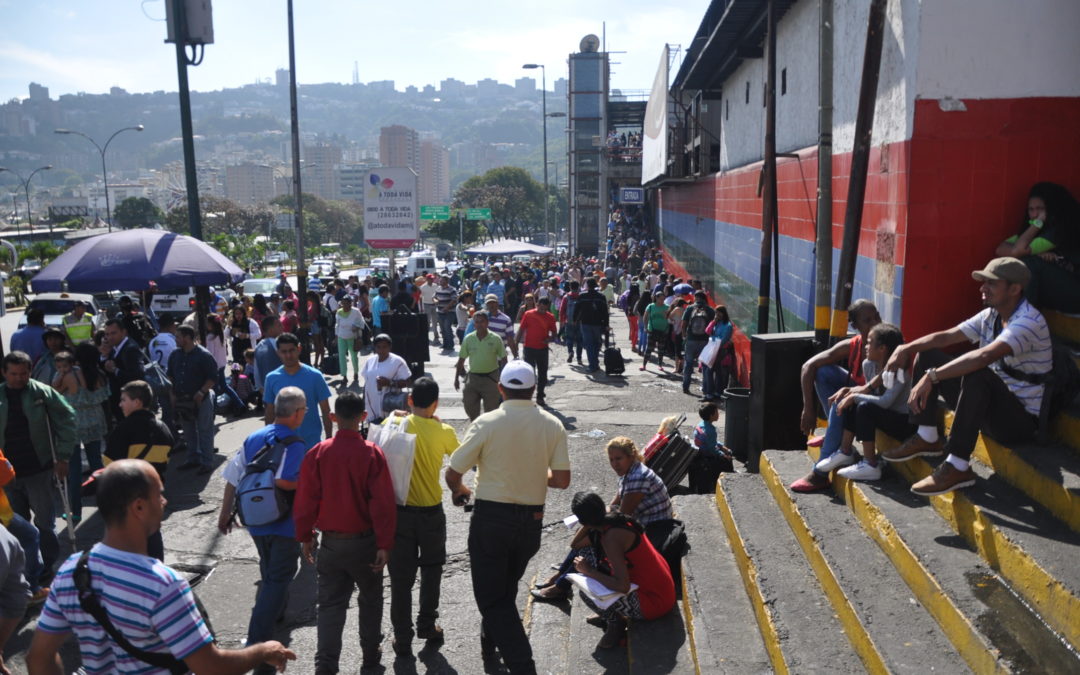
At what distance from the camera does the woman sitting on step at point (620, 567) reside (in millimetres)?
5215

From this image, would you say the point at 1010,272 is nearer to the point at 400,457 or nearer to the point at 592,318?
the point at 400,457

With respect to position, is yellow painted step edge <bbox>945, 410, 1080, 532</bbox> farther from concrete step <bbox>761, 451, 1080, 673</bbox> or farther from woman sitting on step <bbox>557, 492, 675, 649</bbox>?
woman sitting on step <bbox>557, 492, 675, 649</bbox>

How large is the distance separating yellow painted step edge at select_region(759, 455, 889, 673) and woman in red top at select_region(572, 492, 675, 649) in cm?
90

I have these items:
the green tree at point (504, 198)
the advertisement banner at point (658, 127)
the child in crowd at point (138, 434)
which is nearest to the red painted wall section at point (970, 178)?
the child in crowd at point (138, 434)

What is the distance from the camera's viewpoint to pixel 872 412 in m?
5.61

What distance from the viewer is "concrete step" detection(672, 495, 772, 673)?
4.53m

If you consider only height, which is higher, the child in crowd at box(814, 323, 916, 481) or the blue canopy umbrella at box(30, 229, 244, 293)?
the blue canopy umbrella at box(30, 229, 244, 293)

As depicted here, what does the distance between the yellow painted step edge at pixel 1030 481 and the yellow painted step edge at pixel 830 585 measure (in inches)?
42.5

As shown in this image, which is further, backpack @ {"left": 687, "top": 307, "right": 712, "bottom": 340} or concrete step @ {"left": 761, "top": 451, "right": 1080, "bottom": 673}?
backpack @ {"left": 687, "top": 307, "right": 712, "bottom": 340}

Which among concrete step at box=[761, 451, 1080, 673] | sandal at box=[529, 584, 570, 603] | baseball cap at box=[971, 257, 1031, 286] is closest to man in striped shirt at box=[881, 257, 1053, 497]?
baseball cap at box=[971, 257, 1031, 286]

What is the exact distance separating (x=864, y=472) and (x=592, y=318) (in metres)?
10.4

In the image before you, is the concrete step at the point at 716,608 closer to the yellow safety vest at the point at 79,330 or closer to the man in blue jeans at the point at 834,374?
the man in blue jeans at the point at 834,374

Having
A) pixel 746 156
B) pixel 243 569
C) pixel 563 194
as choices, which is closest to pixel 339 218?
pixel 563 194

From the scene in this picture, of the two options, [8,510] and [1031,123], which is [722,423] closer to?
[1031,123]
